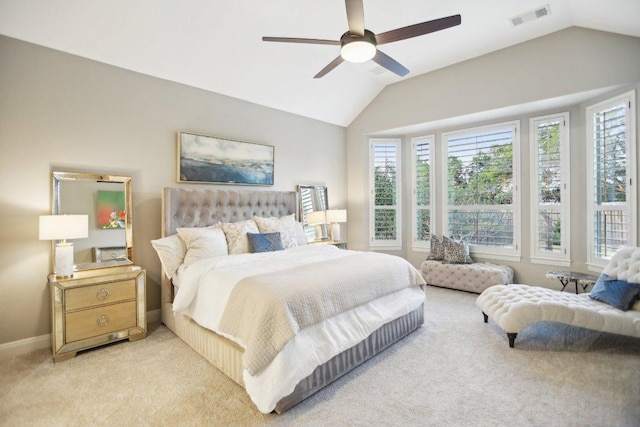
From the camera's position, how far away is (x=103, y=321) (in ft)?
9.67

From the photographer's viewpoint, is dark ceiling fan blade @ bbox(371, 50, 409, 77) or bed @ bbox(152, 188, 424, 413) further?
dark ceiling fan blade @ bbox(371, 50, 409, 77)

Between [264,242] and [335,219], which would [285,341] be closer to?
[264,242]

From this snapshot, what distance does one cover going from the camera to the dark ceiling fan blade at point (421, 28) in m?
2.25

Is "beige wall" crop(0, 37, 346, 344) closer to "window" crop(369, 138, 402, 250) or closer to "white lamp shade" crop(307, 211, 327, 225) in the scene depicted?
"white lamp shade" crop(307, 211, 327, 225)

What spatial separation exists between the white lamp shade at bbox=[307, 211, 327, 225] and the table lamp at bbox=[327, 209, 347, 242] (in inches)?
3.3

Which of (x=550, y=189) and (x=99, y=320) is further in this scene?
(x=550, y=189)

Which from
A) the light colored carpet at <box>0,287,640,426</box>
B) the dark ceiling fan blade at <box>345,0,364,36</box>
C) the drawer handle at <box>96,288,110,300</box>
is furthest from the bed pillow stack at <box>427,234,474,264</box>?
the drawer handle at <box>96,288,110,300</box>

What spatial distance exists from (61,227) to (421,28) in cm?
342

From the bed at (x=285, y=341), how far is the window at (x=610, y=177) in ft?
8.33

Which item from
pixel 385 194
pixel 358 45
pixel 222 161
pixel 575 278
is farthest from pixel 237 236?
pixel 575 278

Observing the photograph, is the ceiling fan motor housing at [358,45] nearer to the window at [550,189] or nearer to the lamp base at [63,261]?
the lamp base at [63,261]

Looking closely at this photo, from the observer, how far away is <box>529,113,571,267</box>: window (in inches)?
170

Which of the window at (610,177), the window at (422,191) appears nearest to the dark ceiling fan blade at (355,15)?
the window at (610,177)

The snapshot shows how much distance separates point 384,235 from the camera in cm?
596
